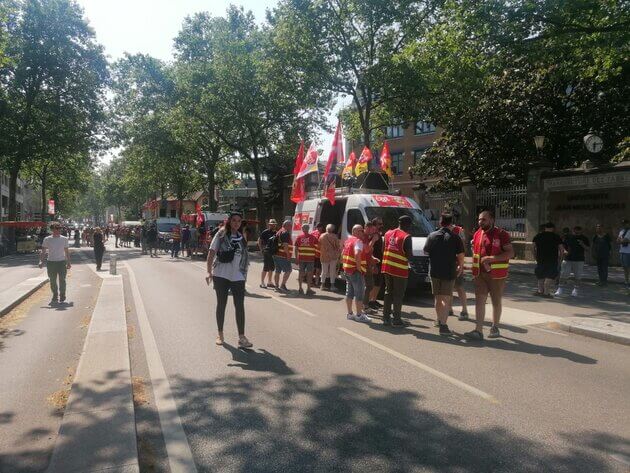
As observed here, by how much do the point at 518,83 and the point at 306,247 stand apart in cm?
1926

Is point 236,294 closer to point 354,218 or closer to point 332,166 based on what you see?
point 354,218

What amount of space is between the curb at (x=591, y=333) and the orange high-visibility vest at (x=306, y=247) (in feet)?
18.3

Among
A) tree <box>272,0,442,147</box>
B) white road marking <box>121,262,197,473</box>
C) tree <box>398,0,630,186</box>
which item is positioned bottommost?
white road marking <box>121,262,197,473</box>

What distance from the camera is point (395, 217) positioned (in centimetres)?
1246

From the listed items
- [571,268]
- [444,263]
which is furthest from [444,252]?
[571,268]

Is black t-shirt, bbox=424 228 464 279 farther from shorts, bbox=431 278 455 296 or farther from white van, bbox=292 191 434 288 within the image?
white van, bbox=292 191 434 288

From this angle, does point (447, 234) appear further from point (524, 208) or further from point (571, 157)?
point (571, 157)

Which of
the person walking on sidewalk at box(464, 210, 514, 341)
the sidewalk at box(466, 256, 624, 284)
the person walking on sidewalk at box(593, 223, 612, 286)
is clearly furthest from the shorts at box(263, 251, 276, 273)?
the sidewalk at box(466, 256, 624, 284)

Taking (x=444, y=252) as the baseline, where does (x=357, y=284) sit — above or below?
below

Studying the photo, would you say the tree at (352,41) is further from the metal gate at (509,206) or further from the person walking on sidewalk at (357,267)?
the person walking on sidewalk at (357,267)

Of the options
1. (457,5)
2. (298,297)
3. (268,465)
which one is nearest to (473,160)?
(457,5)

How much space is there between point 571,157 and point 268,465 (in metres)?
26.6

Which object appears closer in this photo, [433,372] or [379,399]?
[379,399]

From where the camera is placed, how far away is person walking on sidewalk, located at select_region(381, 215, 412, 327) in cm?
794
